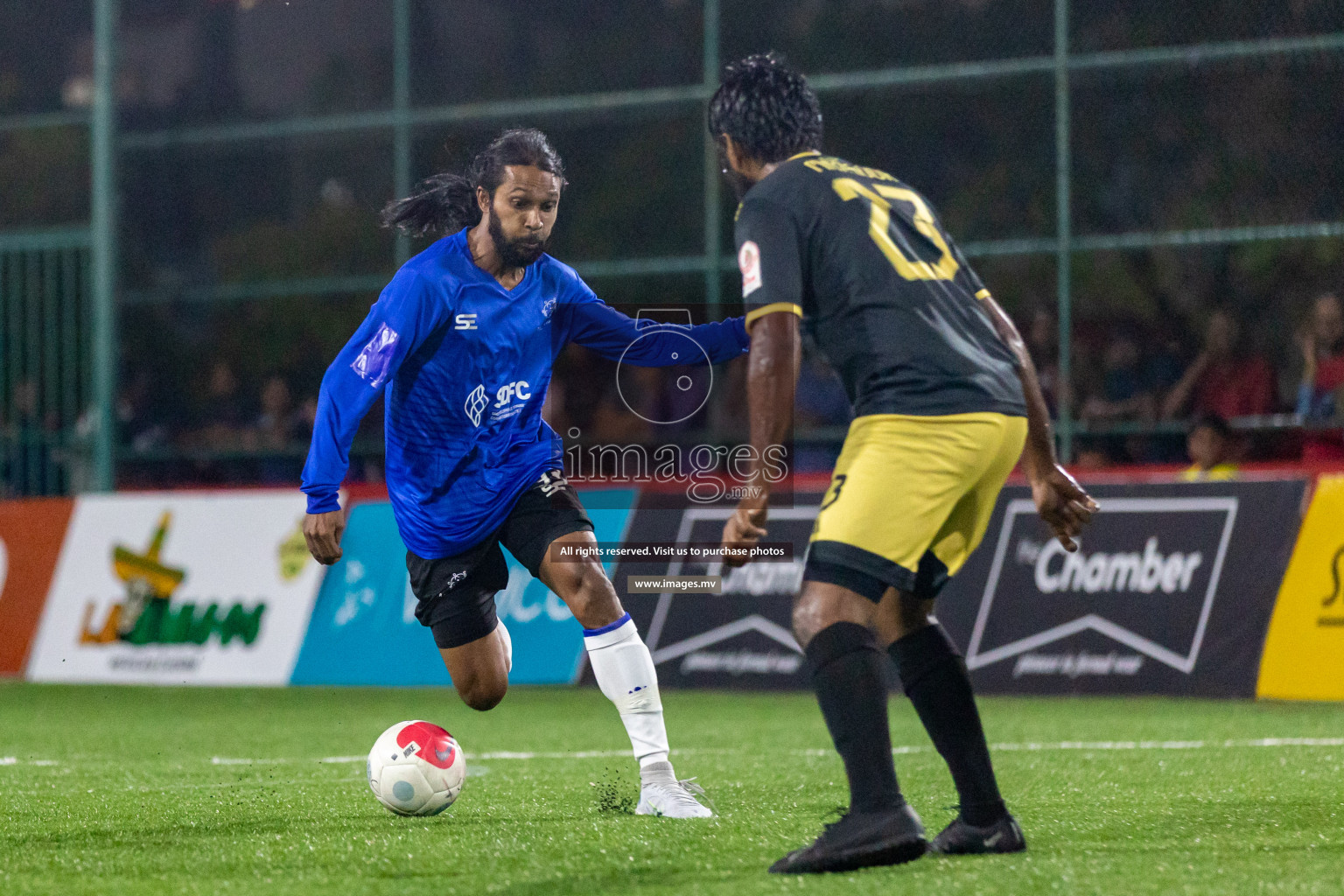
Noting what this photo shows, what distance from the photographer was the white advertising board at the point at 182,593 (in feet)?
42.0

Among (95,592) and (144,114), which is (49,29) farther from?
(95,592)

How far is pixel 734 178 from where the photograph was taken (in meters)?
5.05

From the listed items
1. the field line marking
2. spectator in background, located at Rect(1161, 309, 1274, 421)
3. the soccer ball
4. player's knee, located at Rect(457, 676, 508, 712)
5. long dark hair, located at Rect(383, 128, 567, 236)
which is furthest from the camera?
spectator in background, located at Rect(1161, 309, 1274, 421)

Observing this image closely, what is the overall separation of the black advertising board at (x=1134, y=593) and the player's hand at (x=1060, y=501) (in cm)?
578

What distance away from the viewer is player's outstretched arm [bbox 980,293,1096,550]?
16.3ft

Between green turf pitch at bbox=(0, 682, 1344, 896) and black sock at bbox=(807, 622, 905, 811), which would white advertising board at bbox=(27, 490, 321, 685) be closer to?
green turf pitch at bbox=(0, 682, 1344, 896)

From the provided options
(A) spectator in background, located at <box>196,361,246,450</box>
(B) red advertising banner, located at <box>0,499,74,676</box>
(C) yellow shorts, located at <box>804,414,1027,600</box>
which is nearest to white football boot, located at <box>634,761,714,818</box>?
(C) yellow shorts, located at <box>804,414,1027,600</box>

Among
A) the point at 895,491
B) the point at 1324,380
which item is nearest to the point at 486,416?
the point at 895,491

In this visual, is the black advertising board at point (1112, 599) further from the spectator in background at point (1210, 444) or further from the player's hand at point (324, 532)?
the player's hand at point (324, 532)

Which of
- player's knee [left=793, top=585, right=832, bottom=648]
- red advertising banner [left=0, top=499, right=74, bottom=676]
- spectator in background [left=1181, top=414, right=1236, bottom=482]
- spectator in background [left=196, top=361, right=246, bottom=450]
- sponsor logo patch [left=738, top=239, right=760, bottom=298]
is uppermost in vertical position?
sponsor logo patch [left=738, top=239, right=760, bottom=298]

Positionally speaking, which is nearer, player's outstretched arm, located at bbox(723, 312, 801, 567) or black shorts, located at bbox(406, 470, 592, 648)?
player's outstretched arm, located at bbox(723, 312, 801, 567)

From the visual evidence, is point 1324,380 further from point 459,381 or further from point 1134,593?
point 459,381

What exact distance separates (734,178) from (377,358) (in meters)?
1.59

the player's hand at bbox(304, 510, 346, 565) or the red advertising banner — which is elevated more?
the player's hand at bbox(304, 510, 346, 565)
